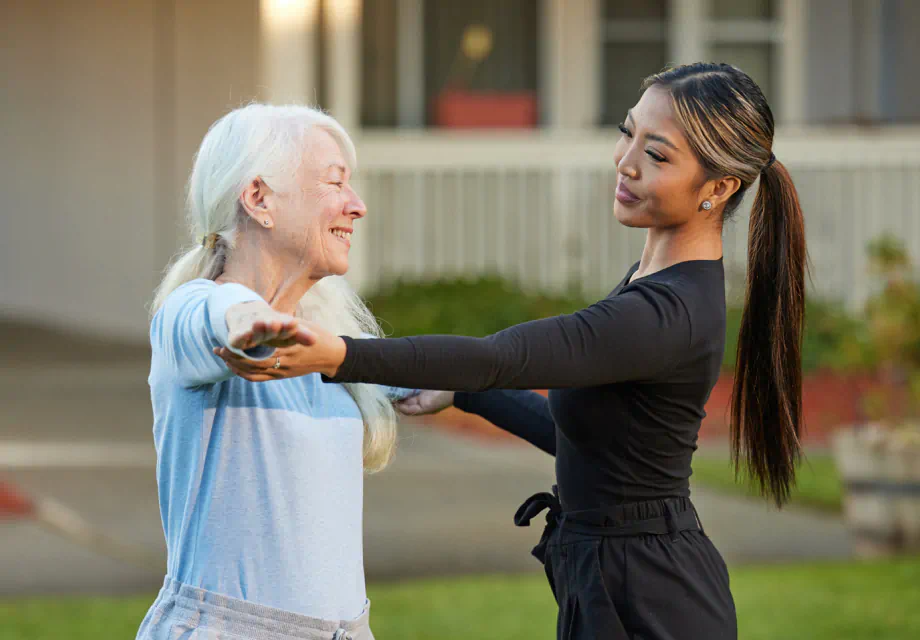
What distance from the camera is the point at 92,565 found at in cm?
616

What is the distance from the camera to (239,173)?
2.26 meters

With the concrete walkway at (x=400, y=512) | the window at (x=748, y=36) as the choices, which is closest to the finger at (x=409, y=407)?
the concrete walkway at (x=400, y=512)

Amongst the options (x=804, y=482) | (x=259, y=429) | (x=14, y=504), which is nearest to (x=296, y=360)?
(x=259, y=429)

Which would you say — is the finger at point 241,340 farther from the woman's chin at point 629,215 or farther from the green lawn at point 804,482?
the green lawn at point 804,482

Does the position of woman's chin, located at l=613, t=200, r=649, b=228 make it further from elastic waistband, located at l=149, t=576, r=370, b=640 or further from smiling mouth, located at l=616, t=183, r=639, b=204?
elastic waistband, located at l=149, t=576, r=370, b=640

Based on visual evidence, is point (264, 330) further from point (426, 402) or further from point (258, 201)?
point (426, 402)

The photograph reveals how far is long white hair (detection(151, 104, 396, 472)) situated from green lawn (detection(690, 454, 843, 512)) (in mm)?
5112

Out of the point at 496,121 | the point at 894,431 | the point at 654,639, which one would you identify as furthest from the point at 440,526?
the point at 496,121

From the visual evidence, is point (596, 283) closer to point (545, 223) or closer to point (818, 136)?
point (545, 223)

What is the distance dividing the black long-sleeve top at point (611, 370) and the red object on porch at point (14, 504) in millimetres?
4982

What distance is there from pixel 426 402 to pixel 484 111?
31.2ft

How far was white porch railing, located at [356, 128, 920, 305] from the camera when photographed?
11289 millimetres

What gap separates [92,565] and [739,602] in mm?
3029

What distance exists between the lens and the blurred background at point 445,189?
25.1 ft
